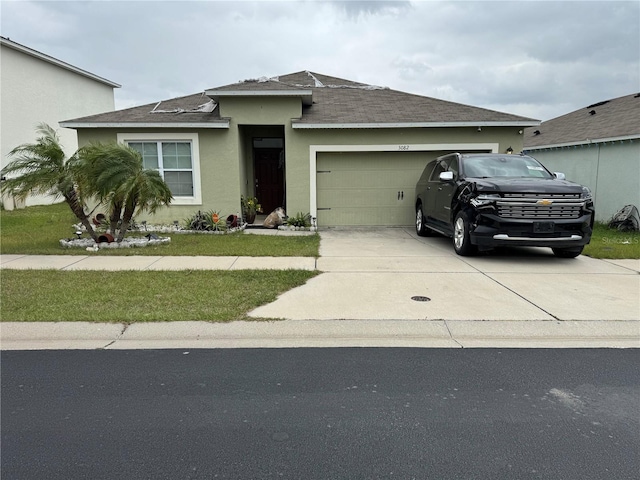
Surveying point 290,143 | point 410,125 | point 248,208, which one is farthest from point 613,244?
point 248,208

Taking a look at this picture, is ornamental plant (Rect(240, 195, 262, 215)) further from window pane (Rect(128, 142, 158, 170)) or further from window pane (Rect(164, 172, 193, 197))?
window pane (Rect(128, 142, 158, 170))

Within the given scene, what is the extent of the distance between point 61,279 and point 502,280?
6.94 meters

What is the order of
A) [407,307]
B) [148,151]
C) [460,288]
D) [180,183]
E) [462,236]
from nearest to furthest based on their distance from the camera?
1. [407,307]
2. [460,288]
3. [462,236]
4. [148,151]
5. [180,183]

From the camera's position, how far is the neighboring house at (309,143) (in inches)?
494

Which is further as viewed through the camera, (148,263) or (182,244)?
(182,244)

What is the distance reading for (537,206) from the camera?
808cm

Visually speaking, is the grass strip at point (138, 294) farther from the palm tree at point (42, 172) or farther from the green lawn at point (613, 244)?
the green lawn at point (613, 244)

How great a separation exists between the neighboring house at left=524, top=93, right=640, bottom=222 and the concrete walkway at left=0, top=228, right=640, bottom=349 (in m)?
7.04

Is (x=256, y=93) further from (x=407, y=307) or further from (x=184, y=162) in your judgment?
(x=407, y=307)

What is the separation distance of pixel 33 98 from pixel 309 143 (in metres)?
14.3

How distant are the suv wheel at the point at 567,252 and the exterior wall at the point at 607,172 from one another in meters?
6.72

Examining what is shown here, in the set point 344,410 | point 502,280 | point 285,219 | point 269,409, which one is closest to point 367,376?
point 344,410

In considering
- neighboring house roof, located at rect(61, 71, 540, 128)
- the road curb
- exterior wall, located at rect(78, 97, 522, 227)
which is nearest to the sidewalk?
the road curb

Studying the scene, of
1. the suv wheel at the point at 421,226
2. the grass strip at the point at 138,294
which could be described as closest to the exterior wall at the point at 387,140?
the suv wheel at the point at 421,226
